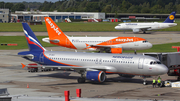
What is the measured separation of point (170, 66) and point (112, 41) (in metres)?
24.9

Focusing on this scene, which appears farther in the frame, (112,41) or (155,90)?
(112,41)

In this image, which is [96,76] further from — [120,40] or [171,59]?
[120,40]

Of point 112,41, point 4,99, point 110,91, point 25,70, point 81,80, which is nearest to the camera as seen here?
point 4,99

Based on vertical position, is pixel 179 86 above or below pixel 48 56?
below

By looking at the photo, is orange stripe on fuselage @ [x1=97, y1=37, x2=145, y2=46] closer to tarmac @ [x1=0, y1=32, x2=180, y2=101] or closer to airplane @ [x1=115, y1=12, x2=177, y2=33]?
tarmac @ [x1=0, y1=32, x2=180, y2=101]

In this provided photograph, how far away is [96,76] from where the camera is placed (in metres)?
37.2

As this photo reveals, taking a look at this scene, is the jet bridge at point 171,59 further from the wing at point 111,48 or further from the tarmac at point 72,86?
the wing at point 111,48

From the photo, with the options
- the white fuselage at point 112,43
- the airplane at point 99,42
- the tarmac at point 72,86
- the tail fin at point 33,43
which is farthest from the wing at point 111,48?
the tail fin at point 33,43

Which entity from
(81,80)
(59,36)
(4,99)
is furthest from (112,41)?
(4,99)

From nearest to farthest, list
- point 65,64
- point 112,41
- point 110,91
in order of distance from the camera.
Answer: point 110,91 < point 65,64 < point 112,41

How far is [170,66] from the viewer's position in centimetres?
4028

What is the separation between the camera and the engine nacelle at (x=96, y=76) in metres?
37.2

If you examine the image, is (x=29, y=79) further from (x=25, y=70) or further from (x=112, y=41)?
(x=112, y=41)

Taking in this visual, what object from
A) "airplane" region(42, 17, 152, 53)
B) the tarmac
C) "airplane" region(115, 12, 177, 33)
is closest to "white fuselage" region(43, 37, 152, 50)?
"airplane" region(42, 17, 152, 53)
